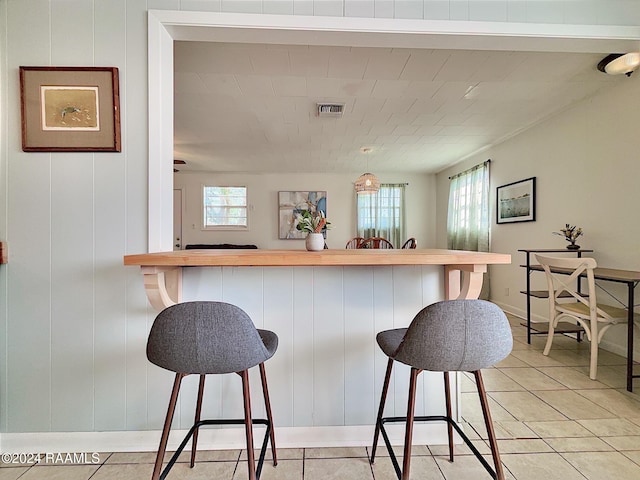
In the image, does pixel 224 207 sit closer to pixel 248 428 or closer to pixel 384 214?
pixel 384 214

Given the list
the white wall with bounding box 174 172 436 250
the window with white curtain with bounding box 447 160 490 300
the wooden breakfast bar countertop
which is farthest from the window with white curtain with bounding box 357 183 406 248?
the wooden breakfast bar countertop

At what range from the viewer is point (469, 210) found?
15.9ft

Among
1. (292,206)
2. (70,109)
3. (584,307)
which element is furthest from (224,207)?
(584,307)

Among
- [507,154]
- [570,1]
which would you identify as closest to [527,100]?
[507,154]

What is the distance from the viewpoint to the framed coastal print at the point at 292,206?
6023 millimetres

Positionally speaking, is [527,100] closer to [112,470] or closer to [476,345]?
[476,345]

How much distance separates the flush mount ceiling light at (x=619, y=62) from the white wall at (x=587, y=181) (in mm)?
413

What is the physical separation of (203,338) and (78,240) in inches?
37.5

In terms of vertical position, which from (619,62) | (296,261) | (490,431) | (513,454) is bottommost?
(513,454)

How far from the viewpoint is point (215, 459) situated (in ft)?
4.76

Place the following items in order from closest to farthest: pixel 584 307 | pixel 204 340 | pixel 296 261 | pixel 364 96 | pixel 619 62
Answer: pixel 204 340 < pixel 296 261 < pixel 619 62 < pixel 584 307 < pixel 364 96

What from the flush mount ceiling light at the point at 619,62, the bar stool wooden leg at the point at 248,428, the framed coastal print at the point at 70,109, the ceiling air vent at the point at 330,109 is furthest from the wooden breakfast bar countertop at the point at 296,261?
the ceiling air vent at the point at 330,109

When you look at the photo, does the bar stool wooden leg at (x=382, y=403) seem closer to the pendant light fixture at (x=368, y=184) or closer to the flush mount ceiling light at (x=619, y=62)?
the flush mount ceiling light at (x=619, y=62)

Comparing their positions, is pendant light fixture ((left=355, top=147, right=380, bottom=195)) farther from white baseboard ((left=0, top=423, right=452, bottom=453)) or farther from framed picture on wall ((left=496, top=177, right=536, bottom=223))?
white baseboard ((left=0, top=423, right=452, bottom=453))
